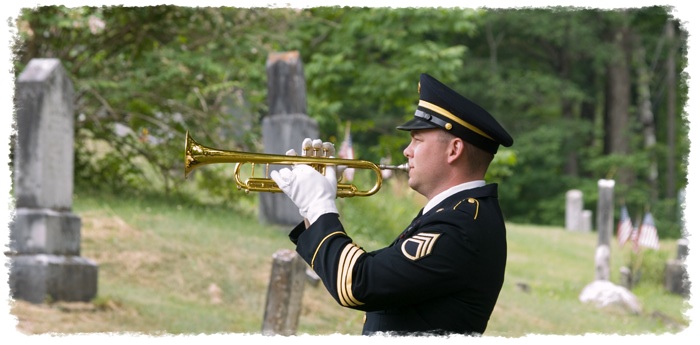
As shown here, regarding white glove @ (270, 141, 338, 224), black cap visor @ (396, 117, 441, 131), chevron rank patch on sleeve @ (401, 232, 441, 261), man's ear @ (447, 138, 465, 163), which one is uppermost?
black cap visor @ (396, 117, 441, 131)

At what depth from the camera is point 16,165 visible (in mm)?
9008

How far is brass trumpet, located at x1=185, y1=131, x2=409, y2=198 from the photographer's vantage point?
11.8ft

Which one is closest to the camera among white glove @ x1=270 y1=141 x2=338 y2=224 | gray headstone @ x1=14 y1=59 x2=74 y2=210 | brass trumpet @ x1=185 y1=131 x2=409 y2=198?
white glove @ x1=270 y1=141 x2=338 y2=224

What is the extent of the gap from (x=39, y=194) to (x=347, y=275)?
640cm

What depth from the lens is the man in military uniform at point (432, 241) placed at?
3217 mm

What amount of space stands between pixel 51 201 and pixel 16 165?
43 cm

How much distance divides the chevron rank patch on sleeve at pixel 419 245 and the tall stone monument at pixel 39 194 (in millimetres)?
6398

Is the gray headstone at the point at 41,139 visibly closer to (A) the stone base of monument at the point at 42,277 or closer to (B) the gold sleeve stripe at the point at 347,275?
(A) the stone base of monument at the point at 42,277

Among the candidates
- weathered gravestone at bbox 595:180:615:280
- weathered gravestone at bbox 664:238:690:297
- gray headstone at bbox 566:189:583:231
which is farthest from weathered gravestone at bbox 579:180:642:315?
gray headstone at bbox 566:189:583:231

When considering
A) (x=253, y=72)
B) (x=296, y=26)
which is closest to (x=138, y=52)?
(x=253, y=72)

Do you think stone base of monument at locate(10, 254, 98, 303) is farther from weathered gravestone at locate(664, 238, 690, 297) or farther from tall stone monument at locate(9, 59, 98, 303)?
weathered gravestone at locate(664, 238, 690, 297)

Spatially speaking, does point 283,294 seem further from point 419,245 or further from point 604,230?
point 604,230

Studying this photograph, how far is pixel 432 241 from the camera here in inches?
128

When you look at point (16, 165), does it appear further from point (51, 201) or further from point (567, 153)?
point (567, 153)
